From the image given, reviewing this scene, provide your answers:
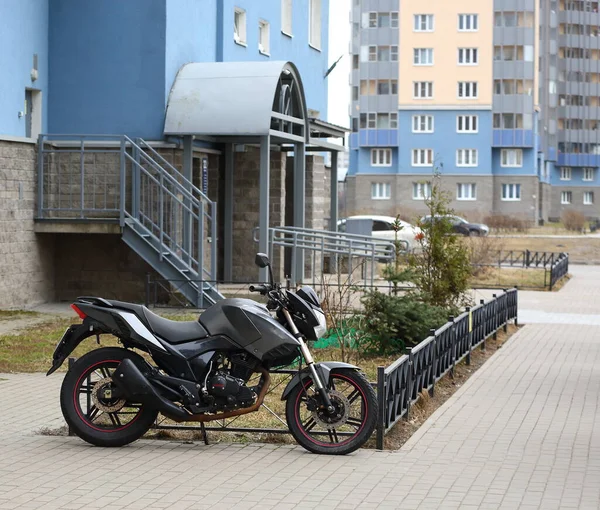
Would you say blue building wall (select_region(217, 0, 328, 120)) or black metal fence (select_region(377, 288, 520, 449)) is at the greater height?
blue building wall (select_region(217, 0, 328, 120))

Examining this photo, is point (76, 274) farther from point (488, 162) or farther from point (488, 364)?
point (488, 162)

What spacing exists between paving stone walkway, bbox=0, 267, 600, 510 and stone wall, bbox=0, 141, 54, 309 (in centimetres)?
809

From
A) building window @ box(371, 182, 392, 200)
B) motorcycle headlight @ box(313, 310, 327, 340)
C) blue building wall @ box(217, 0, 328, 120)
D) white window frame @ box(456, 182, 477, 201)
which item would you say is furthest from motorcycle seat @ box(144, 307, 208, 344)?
building window @ box(371, 182, 392, 200)

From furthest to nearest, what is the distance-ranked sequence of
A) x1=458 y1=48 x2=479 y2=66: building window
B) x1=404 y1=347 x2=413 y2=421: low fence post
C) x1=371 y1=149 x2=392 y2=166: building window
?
x1=371 y1=149 x2=392 y2=166: building window
x1=458 y1=48 x2=479 y2=66: building window
x1=404 y1=347 x2=413 y2=421: low fence post

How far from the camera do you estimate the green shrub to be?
44.7ft

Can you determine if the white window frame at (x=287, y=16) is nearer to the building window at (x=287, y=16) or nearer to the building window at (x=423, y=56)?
the building window at (x=287, y=16)

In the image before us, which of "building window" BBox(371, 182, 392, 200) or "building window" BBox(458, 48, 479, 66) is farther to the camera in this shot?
"building window" BBox(371, 182, 392, 200)

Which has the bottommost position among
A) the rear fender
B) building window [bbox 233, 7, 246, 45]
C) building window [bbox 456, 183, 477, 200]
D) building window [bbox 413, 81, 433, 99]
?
the rear fender

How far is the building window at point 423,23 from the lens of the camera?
84.8 metres

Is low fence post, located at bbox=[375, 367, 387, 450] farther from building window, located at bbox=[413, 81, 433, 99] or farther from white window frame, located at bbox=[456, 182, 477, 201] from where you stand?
building window, located at bbox=[413, 81, 433, 99]

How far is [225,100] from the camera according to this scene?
20.7 meters

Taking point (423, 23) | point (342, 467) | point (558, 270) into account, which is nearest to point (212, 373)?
point (342, 467)

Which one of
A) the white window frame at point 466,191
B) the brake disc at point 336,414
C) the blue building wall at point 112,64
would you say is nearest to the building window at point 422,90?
the white window frame at point 466,191

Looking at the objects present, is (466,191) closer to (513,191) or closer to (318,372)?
(513,191)
